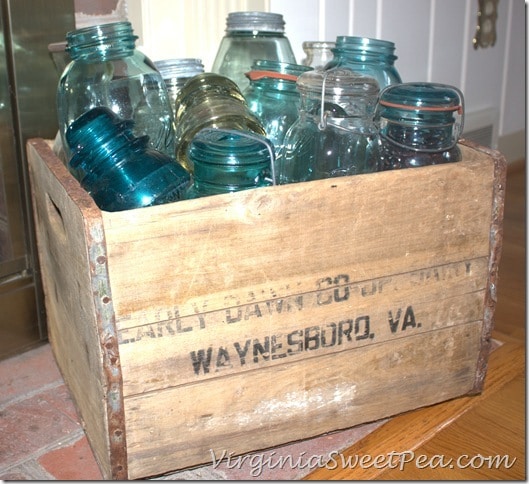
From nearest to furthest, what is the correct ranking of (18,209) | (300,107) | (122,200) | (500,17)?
(122,200) < (300,107) < (18,209) < (500,17)

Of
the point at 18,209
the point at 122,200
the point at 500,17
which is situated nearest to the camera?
the point at 122,200

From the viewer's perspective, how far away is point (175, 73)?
3.40ft

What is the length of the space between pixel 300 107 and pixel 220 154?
0.18m

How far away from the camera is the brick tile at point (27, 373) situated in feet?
3.43

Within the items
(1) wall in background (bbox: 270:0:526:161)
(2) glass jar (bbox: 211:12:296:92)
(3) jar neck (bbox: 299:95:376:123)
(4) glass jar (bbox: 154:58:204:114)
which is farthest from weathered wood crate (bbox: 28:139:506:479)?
(1) wall in background (bbox: 270:0:526:161)

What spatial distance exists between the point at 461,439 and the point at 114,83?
665mm

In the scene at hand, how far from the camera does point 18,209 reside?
1.08m

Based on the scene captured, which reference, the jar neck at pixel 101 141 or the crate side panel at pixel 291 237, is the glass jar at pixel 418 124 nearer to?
the crate side panel at pixel 291 237

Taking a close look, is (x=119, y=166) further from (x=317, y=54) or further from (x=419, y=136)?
(x=317, y=54)

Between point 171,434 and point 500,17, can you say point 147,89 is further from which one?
point 500,17

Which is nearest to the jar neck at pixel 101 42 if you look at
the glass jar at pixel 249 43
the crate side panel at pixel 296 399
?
the glass jar at pixel 249 43

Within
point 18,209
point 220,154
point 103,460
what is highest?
point 220,154

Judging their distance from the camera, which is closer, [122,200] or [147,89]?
[122,200]

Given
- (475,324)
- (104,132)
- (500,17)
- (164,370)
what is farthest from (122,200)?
(500,17)
